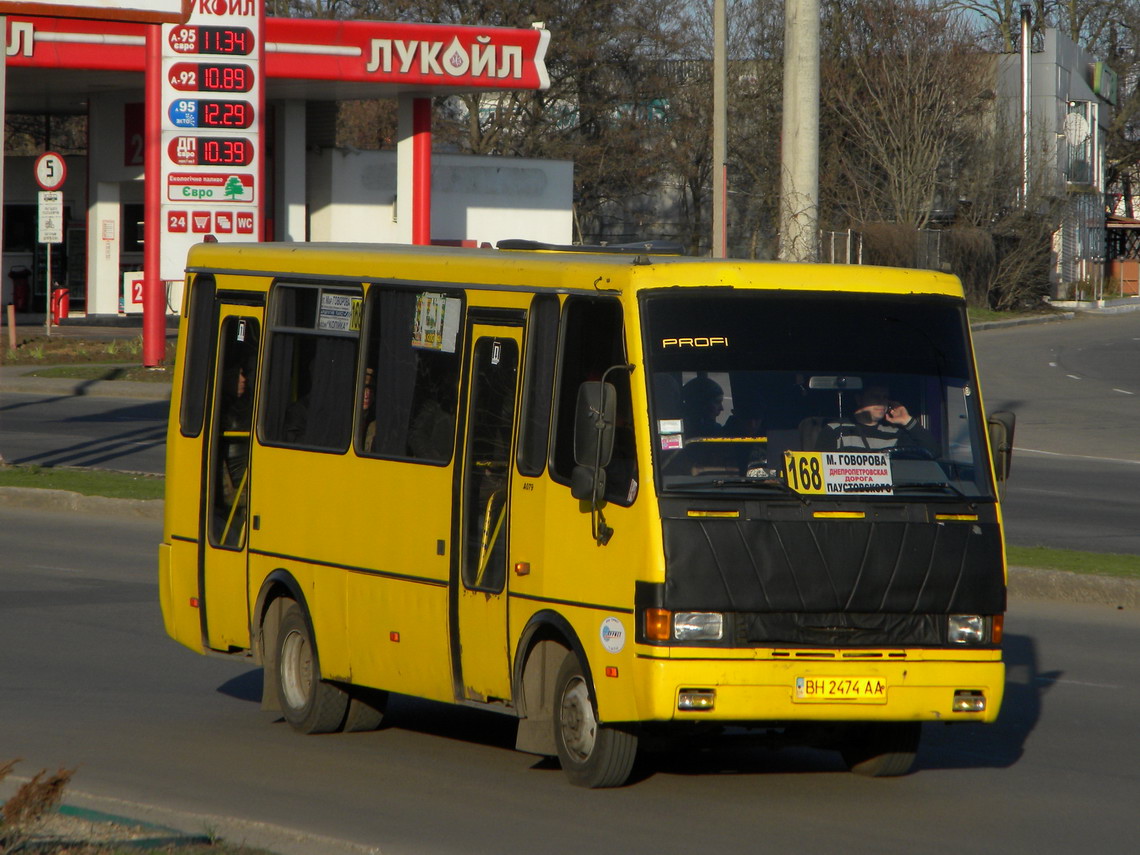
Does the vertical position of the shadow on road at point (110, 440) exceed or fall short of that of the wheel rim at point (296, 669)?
it exceeds it

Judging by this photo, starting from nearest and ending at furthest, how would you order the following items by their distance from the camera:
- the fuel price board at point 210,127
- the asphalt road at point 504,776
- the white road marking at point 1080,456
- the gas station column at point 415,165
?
the asphalt road at point 504,776, the white road marking at point 1080,456, the fuel price board at point 210,127, the gas station column at point 415,165

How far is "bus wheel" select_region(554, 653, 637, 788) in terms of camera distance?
733cm

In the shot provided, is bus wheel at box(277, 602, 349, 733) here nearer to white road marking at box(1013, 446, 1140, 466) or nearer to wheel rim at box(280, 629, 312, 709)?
wheel rim at box(280, 629, 312, 709)

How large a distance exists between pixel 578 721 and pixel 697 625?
30.7 inches

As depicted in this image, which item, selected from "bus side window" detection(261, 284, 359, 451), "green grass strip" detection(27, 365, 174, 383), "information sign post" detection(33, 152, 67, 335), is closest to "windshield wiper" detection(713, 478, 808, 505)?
"bus side window" detection(261, 284, 359, 451)

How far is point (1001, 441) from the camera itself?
773cm

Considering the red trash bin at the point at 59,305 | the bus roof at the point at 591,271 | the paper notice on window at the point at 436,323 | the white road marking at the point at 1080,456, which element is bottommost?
the white road marking at the point at 1080,456

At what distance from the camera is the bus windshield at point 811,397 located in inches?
284

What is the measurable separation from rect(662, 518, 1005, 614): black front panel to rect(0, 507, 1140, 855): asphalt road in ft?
2.69

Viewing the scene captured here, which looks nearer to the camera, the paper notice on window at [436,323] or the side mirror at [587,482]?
the side mirror at [587,482]

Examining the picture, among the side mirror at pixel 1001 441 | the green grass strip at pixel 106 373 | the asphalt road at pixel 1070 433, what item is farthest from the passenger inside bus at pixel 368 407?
the green grass strip at pixel 106 373

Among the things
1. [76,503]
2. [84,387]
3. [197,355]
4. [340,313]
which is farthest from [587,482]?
[84,387]

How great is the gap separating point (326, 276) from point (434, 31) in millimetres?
33461

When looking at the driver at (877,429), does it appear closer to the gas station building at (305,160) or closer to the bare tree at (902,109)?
the gas station building at (305,160)
